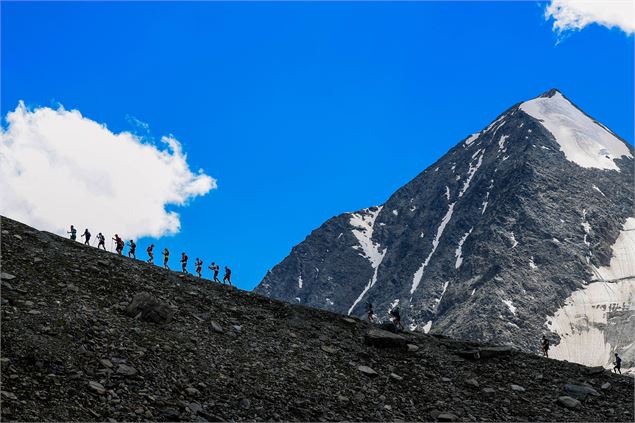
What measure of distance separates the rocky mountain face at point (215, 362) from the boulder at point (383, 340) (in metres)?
0.08

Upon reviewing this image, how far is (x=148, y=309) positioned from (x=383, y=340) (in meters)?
12.8

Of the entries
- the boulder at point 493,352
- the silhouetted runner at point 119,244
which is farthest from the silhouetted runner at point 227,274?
the boulder at point 493,352

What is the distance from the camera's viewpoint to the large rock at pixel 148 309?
29.4m

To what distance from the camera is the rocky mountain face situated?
22.6 metres

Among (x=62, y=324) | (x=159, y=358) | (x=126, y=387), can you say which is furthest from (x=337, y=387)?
(x=62, y=324)

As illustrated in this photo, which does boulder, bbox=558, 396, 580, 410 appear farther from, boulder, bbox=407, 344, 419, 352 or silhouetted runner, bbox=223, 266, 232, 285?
silhouetted runner, bbox=223, 266, 232, 285

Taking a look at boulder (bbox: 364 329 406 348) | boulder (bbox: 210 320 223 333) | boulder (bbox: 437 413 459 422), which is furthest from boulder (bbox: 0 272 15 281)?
boulder (bbox: 437 413 459 422)

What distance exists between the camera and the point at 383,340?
35250 millimetres

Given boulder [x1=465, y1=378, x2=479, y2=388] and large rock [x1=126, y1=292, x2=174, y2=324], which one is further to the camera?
boulder [x1=465, y1=378, x2=479, y2=388]

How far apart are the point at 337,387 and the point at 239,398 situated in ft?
16.9

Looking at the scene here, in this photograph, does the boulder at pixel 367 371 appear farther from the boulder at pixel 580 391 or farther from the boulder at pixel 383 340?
the boulder at pixel 580 391

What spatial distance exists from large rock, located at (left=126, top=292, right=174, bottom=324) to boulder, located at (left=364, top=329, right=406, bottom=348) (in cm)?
1087

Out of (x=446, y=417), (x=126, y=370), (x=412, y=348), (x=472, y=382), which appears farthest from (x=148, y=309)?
(x=472, y=382)

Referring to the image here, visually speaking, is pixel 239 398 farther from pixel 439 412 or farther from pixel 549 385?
pixel 549 385
